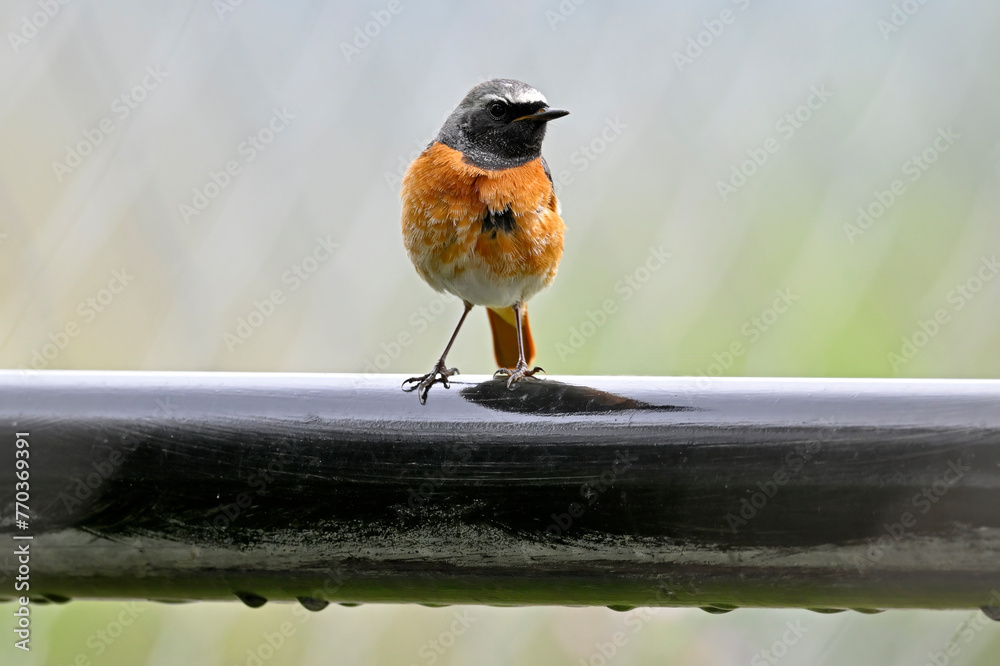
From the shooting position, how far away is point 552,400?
1.40 m

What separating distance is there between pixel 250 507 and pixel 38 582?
0.36 meters

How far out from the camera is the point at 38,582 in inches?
53.5

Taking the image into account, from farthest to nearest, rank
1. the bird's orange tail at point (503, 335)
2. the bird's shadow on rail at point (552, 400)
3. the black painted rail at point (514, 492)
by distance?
the bird's orange tail at point (503, 335), the bird's shadow on rail at point (552, 400), the black painted rail at point (514, 492)

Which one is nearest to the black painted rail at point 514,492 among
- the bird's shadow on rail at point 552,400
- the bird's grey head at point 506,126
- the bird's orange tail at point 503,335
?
the bird's shadow on rail at point 552,400

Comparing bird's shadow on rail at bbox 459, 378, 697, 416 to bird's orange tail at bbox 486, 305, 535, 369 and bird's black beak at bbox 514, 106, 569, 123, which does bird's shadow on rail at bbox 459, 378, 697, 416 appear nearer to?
bird's black beak at bbox 514, 106, 569, 123

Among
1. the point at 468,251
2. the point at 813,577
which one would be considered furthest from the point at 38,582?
the point at 468,251

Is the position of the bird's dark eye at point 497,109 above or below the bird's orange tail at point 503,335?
above

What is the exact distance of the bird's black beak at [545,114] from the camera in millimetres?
2881

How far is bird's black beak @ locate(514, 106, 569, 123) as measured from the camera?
2.88 metres

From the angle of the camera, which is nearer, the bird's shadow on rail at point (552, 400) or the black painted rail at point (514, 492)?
the black painted rail at point (514, 492)

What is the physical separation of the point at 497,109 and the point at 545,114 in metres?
0.17

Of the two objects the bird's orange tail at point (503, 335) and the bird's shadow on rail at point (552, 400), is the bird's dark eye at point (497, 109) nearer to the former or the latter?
the bird's orange tail at point (503, 335)

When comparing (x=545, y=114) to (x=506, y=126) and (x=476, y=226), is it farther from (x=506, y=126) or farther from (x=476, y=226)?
(x=476, y=226)

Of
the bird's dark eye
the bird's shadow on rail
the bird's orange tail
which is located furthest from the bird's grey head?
the bird's shadow on rail
